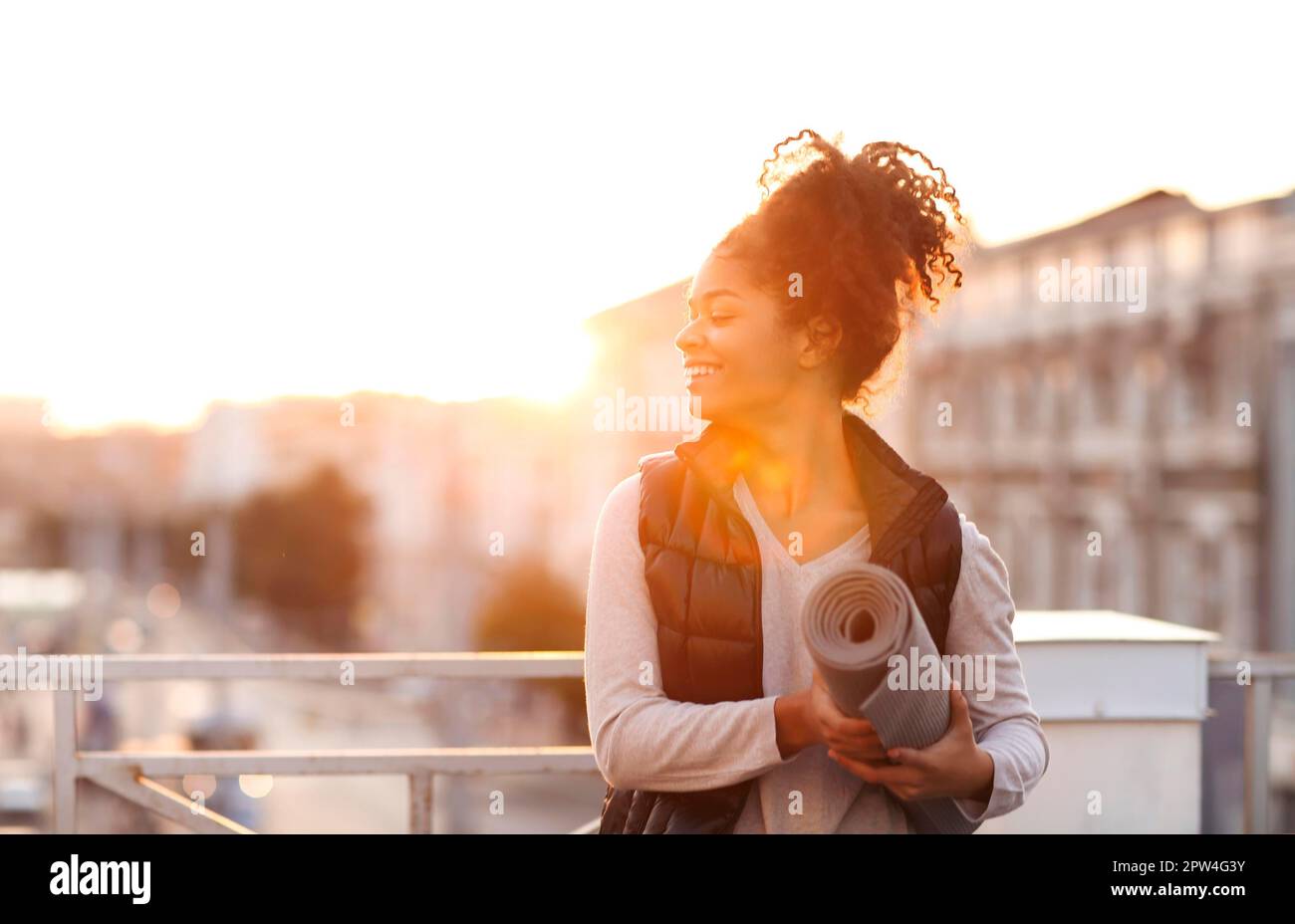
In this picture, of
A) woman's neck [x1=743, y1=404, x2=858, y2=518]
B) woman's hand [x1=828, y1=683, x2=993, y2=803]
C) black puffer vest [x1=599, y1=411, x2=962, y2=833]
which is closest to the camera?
woman's hand [x1=828, y1=683, x2=993, y2=803]

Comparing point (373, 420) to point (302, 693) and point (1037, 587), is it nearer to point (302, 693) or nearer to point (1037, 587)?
point (302, 693)

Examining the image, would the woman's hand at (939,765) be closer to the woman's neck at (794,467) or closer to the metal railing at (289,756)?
the woman's neck at (794,467)

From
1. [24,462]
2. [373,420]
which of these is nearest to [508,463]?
[373,420]

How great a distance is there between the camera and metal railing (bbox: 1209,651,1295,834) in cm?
374

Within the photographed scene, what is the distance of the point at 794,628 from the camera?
81.5 inches

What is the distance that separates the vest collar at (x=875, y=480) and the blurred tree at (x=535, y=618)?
42411mm

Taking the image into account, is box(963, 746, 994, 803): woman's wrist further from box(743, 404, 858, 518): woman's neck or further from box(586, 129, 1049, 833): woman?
box(743, 404, 858, 518): woman's neck

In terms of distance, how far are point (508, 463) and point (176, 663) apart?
52.0m

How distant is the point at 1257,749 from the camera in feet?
12.5

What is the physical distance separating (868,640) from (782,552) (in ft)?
1.09

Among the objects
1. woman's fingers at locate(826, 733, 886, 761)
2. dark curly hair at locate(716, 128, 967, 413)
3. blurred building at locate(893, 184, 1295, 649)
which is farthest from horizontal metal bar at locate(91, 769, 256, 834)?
blurred building at locate(893, 184, 1295, 649)

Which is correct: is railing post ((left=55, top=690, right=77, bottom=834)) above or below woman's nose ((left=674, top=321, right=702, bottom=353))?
below

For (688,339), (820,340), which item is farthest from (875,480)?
(688,339)

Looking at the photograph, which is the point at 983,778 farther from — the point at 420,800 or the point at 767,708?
the point at 420,800
